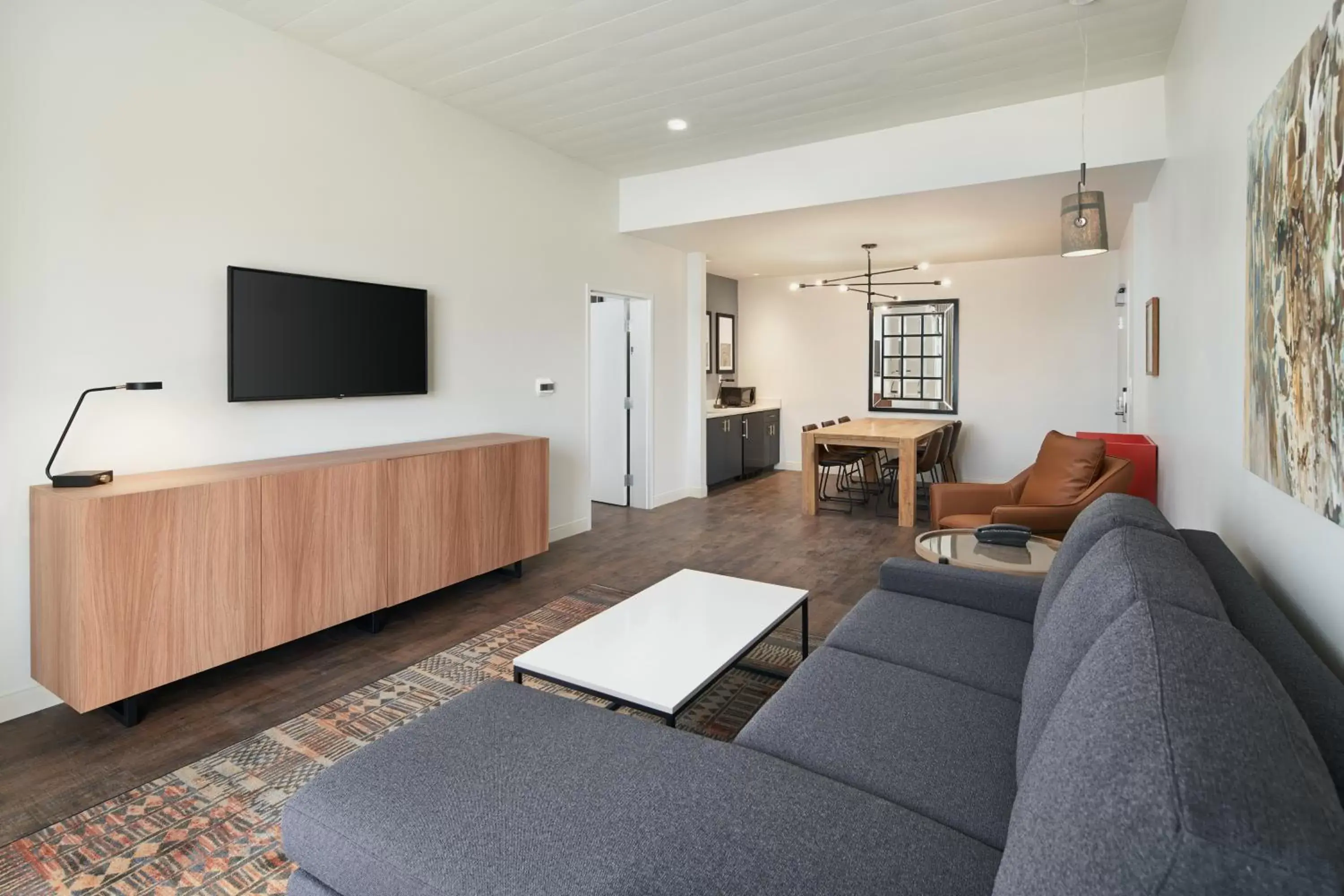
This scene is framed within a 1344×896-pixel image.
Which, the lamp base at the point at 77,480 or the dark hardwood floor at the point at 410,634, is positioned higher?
the lamp base at the point at 77,480

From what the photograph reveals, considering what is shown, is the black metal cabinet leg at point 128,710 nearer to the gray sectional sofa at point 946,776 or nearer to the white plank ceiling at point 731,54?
the gray sectional sofa at point 946,776

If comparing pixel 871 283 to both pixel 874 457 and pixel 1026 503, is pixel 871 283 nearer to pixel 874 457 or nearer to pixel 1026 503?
pixel 874 457

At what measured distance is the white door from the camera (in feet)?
21.5

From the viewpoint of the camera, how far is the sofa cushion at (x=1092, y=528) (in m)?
1.87

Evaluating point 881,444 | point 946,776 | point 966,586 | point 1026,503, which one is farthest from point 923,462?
point 946,776

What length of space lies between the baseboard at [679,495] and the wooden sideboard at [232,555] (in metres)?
2.84

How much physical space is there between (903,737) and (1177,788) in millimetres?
1035

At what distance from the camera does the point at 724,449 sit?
7.79m

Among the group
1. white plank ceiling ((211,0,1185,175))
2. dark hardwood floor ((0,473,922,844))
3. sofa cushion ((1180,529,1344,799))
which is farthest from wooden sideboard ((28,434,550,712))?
sofa cushion ((1180,529,1344,799))

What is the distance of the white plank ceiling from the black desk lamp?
1.85 metres

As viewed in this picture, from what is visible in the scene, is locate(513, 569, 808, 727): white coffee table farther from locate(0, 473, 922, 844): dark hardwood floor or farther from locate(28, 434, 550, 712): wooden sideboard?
locate(28, 434, 550, 712): wooden sideboard

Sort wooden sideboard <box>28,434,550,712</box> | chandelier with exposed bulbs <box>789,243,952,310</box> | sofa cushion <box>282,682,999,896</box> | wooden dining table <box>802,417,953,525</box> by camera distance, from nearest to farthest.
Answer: sofa cushion <box>282,682,999,896</box>
wooden sideboard <box>28,434,550,712</box>
wooden dining table <box>802,417,953,525</box>
chandelier with exposed bulbs <box>789,243,952,310</box>

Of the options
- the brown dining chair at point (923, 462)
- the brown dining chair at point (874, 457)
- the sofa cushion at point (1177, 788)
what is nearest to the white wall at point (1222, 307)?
the sofa cushion at point (1177, 788)

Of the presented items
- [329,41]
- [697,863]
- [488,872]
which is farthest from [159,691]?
[329,41]
